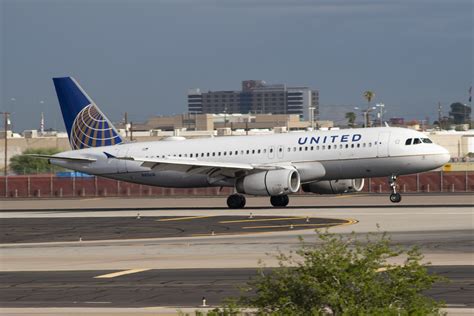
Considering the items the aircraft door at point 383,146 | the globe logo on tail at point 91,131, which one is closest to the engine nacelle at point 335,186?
the aircraft door at point 383,146

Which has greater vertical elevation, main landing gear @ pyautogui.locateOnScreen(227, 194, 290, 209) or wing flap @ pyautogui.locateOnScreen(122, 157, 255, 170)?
wing flap @ pyautogui.locateOnScreen(122, 157, 255, 170)

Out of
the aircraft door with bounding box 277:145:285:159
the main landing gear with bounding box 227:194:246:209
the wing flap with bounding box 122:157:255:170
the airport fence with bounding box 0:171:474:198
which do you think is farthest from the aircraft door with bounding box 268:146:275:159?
the airport fence with bounding box 0:171:474:198

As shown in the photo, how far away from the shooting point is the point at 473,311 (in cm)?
2184

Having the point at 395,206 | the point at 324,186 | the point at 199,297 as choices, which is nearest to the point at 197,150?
the point at 324,186

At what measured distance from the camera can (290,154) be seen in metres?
58.2

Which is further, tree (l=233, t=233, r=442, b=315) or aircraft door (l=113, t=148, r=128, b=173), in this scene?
aircraft door (l=113, t=148, r=128, b=173)

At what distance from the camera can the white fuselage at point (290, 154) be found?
56438 mm

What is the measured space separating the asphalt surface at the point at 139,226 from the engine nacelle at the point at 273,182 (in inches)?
209

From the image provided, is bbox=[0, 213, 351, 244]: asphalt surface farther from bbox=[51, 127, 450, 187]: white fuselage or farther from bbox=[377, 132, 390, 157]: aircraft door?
bbox=[377, 132, 390, 157]: aircraft door

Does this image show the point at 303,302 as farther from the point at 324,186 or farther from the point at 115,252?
the point at 324,186

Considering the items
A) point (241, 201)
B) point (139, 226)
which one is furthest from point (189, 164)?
point (139, 226)

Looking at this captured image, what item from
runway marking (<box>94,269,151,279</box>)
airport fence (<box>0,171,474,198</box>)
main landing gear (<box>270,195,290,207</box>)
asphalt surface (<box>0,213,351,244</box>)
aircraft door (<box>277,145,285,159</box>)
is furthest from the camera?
airport fence (<box>0,171,474,198</box>)

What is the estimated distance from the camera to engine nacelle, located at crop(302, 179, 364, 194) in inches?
2351

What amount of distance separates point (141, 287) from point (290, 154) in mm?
31907
